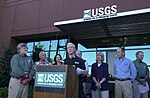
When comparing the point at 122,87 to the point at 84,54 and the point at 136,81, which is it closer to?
the point at 136,81

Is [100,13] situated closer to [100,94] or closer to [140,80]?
[140,80]

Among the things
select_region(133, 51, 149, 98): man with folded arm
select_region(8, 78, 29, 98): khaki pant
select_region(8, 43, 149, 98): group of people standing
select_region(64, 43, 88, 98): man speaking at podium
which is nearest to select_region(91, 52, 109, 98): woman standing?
select_region(8, 43, 149, 98): group of people standing

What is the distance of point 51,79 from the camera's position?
3.45 metres

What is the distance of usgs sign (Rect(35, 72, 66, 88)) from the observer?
3344mm

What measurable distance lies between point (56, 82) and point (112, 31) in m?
6.72

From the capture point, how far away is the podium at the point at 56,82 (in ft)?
10.9

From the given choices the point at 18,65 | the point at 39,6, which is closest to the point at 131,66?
the point at 18,65

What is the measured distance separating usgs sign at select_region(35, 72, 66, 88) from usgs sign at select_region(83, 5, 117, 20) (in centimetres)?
499

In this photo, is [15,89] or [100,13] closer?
[15,89]

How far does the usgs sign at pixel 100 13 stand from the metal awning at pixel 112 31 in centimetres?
17

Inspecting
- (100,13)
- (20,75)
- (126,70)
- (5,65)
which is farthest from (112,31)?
(5,65)

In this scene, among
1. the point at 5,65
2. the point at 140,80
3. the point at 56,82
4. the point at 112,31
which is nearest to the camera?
the point at 56,82

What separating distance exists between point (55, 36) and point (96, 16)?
4197mm

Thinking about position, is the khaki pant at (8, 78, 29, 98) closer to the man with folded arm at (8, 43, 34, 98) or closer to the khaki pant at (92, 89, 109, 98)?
the man with folded arm at (8, 43, 34, 98)
